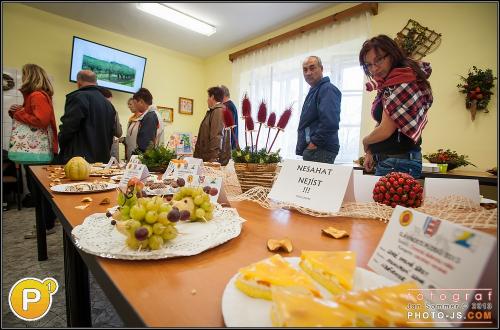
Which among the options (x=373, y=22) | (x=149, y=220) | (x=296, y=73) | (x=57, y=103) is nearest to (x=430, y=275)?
(x=149, y=220)

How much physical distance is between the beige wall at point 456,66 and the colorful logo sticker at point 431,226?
2.67 m

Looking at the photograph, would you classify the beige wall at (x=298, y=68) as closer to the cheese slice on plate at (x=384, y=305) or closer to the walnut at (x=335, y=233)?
the walnut at (x=335, y=233)

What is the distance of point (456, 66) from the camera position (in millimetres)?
2566

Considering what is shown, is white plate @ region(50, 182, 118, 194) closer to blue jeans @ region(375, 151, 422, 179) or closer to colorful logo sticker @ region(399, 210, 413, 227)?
colorful logo sticker @ region(399, 210, 413, 227)

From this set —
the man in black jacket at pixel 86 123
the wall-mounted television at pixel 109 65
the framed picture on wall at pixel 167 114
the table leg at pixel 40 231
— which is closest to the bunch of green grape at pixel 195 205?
the table leg at pixel 40 231

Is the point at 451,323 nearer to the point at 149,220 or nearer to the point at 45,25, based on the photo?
the point at 149,220

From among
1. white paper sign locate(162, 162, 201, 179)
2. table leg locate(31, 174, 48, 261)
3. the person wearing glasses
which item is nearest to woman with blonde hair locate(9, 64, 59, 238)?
table leg locate(31, 174, 48, 261)

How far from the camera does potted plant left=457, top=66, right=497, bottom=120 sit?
2363 mm

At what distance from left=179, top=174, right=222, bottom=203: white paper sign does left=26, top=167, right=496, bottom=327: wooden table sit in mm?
103

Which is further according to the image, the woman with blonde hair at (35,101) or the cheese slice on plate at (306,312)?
the woman with blonde hair at (35,101)

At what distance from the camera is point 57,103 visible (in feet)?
13.0

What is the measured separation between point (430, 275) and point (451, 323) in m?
0.06

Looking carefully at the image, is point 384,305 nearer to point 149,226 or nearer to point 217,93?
point 149,226

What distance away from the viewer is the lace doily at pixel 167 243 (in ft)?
1.54
